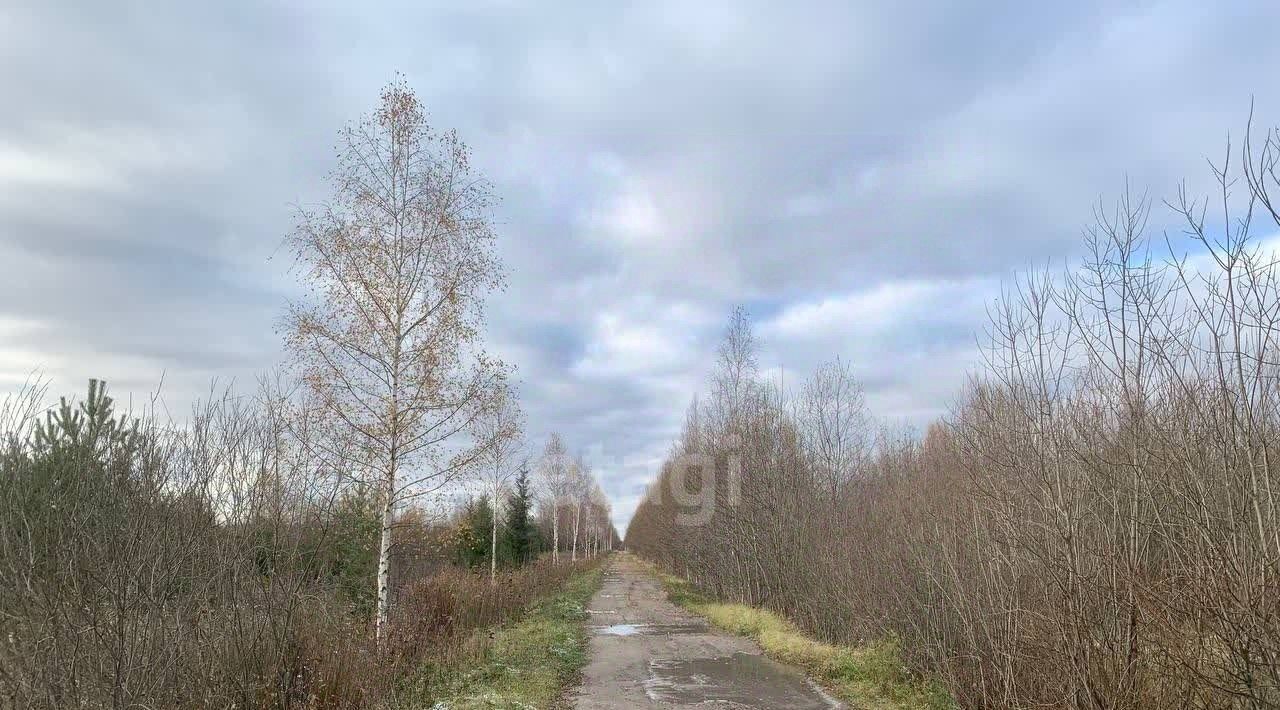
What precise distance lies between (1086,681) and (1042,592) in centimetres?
100

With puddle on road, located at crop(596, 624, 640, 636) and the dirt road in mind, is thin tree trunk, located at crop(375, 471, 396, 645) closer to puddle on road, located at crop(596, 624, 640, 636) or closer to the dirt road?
the dirt road

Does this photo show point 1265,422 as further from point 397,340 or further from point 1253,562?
point 397,340

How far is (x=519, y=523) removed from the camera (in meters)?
44.3

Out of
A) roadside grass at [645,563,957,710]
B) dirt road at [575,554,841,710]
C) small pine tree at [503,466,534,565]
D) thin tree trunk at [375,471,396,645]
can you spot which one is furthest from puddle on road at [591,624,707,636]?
small pine tree at [503,466,534,565]

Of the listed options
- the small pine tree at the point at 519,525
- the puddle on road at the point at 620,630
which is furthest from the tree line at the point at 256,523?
the small pine tree at the point at 519,525

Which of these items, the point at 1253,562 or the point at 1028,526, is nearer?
the point at 1253,562

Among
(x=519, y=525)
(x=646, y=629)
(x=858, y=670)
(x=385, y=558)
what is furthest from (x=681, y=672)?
(x=519, y=525)

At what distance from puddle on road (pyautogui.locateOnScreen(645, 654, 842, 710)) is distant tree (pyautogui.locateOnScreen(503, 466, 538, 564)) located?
27.7 m

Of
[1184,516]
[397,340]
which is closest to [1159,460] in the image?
[1184,516]

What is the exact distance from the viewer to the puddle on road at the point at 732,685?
11.1 meters

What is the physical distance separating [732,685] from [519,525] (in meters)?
33.3

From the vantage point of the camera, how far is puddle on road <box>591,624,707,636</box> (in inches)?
784

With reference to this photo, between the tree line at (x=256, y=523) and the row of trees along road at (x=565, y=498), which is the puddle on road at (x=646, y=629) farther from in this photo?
the row of trees along road at (x=565, y=498)

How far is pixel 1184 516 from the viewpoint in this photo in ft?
17.4
